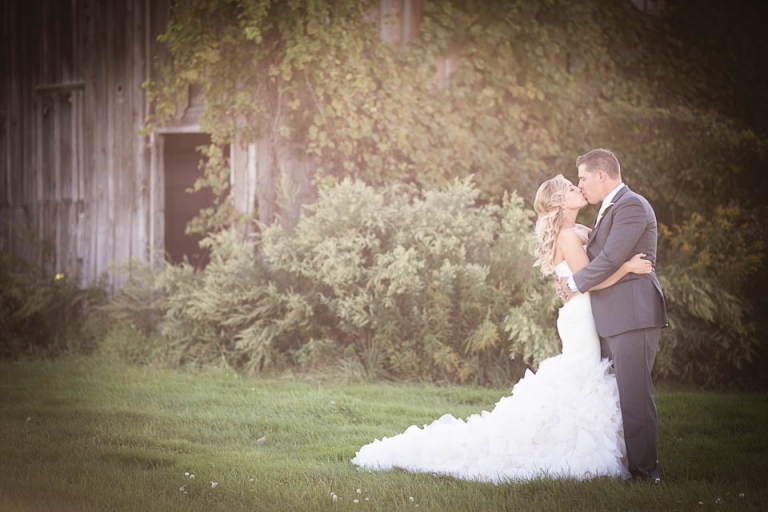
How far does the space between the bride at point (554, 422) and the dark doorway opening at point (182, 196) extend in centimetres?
879

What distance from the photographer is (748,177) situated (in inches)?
404

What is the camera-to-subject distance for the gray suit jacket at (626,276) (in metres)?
4.61

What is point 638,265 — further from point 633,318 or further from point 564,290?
point 564,290

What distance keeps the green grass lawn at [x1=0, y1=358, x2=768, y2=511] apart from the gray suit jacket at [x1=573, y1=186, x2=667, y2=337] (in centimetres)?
85

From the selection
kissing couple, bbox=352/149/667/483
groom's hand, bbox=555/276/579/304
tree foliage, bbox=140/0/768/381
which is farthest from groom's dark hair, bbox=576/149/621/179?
tree foliage, bbox=140/0/768/381

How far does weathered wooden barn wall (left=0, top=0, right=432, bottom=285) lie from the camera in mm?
10625

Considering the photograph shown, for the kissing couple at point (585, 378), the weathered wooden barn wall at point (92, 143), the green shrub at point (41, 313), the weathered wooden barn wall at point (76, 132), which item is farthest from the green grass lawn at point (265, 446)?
the weathered wooden barn wall at point (76, 132)

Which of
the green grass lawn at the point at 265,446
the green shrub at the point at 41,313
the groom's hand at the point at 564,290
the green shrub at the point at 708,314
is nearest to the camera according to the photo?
the green grass lawn at the point at 265,446

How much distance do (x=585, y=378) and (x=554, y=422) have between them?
31 cm

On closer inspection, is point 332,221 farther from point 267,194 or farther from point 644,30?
point 644,30

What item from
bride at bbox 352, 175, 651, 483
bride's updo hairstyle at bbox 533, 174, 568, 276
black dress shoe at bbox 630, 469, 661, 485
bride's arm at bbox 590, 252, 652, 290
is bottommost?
black dress shoe at bbox 630, 469, 661, 485

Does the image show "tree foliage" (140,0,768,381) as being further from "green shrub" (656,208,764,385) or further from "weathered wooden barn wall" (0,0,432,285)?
"weathered wooden barn wall" (0,0,432,285)

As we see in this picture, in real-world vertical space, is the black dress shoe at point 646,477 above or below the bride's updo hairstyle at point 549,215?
below

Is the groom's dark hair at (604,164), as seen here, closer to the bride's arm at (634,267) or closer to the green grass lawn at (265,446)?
the bride's arm at (634,267)
